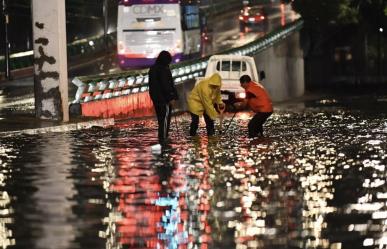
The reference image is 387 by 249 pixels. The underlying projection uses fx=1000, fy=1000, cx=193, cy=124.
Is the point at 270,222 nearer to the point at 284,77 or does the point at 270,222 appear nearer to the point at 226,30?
the point at 284,77

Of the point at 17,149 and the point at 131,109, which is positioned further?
the point at 131,109

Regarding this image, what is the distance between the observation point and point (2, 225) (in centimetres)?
981

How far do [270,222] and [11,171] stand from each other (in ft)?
19.5

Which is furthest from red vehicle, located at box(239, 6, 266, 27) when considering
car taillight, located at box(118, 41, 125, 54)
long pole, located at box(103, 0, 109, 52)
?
car taillight, located at box(118, 41, 125, 54)

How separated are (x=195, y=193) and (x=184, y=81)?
28059 millimetres

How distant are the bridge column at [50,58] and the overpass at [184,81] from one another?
2.60 m

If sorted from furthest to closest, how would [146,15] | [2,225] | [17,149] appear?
1. [146,15]
2. [17,149]
3. [2,225]

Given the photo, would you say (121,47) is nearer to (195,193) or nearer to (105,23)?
(105,23)

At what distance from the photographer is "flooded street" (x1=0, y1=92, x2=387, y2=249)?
9.23 meters

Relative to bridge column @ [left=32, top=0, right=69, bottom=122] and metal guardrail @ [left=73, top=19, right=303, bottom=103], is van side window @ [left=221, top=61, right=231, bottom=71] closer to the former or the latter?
metal guardrail @ [left=73, top=19, right=303, bottom=103]

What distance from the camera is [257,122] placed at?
2172 centimetres

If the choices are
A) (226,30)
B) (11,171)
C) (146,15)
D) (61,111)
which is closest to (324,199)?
(11,171)

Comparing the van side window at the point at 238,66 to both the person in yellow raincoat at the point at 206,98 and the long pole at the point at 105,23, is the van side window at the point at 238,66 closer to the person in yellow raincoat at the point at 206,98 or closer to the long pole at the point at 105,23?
the person in yellow raincoat at the point at 206,98

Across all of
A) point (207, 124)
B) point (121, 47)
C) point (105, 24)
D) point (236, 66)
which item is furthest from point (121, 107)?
point (105, 24)
